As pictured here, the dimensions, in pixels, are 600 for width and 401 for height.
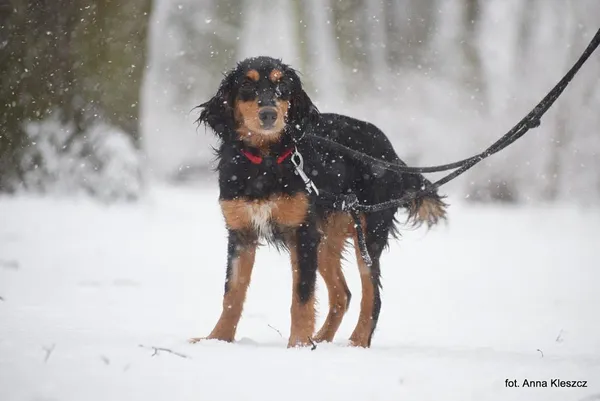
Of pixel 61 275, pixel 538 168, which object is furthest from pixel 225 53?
pixel 61 275

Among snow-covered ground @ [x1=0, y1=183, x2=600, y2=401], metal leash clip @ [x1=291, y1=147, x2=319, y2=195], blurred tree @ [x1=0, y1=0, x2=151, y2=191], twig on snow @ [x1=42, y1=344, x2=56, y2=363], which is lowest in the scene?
twig on snow @ [x1=42, y1=344, x2=56, y2=363]

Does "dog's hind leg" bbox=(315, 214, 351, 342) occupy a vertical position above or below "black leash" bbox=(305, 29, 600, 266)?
below

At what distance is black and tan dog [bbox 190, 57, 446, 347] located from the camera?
430 cm

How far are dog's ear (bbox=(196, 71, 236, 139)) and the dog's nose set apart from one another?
1.27 ft

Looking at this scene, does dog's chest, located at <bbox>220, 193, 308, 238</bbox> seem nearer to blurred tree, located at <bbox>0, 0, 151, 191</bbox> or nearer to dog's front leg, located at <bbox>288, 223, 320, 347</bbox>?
dog's front leg, located at <bbox>288, 223, 320, 347</bbox>

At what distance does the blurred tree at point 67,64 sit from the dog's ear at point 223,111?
587cm

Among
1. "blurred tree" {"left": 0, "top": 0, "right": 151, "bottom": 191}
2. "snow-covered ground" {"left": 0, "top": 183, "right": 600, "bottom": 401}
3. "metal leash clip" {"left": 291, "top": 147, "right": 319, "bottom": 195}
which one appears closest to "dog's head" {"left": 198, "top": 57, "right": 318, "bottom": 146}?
"metal leash clip" {"left": 291, "top": 147, "right": 319, "bottom": 195}

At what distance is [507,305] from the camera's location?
7137 mm

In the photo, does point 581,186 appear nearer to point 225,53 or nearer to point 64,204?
point 225,53

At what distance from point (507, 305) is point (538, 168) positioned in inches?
503

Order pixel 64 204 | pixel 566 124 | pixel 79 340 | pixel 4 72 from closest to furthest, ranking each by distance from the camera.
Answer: pixel 79 340, pixel 4 72, pixel 64 204, pixel 566 124

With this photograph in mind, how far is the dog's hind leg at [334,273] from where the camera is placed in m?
5.12

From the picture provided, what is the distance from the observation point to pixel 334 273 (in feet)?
17.4

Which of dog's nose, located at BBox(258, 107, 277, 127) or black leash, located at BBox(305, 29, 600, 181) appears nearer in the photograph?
black leash, located at BBox(305, 29, 600, 181)
